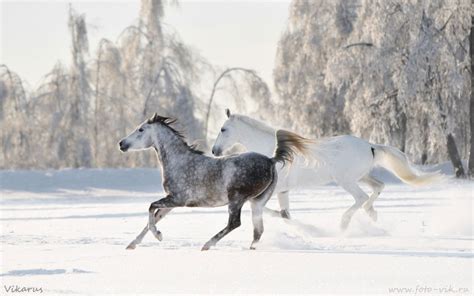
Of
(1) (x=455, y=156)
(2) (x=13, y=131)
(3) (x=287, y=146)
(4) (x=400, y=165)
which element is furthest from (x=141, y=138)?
(2) (x=13, y=131)

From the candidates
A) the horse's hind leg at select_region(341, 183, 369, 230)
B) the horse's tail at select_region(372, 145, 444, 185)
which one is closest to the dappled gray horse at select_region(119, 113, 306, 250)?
the horse's hind leg at select_region(341, 183, 369, 230)

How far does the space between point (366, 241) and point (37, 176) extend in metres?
21.6

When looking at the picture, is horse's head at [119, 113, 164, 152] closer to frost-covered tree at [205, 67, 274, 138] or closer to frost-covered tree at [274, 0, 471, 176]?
frost-covered tree at [274, 0, 471, 176]

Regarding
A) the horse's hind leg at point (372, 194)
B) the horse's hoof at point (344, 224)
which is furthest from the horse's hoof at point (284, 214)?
the horse's hind leg at point (372, 194)

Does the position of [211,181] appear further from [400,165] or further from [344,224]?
[400,165]

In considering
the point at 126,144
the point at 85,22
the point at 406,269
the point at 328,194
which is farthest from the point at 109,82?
the point at 406,269

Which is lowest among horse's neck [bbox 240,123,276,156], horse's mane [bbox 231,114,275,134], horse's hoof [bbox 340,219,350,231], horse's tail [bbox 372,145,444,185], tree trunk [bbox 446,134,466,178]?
tree trunk [bbox 446,134,466,178]

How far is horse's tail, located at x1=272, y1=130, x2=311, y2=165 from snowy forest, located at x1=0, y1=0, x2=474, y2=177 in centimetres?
1583

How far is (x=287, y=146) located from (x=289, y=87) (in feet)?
73.1

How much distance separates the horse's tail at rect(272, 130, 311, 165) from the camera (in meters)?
10.1

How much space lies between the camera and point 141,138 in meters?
10.2

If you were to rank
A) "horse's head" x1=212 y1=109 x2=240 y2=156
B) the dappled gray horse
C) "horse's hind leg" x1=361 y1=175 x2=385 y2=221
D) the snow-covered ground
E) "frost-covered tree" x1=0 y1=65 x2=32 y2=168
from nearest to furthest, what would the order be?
1. the snow-covered ground
2. the dappled gray horse
3. "horse's head" x1=212 y1=109 x2=240 y2=156
4. "horse's hind leg" x1=361 y1=175 x2=385 y2=221
5. "frost-covered tree" x1=0 y1=65 x2=32 y2=168

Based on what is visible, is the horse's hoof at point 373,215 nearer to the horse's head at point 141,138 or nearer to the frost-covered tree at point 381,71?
the horse's head at point 141,138

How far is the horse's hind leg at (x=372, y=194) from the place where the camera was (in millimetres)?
12866
